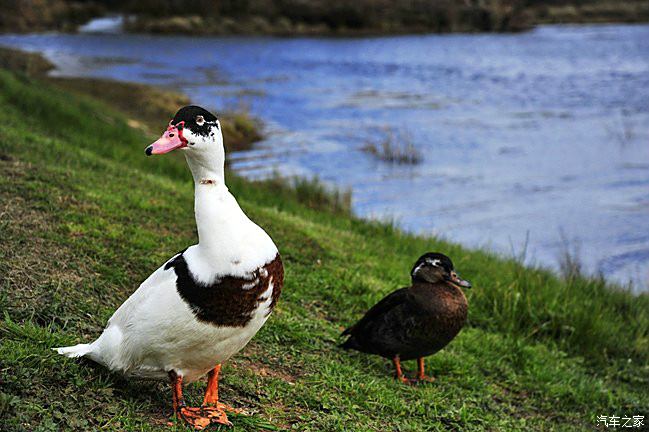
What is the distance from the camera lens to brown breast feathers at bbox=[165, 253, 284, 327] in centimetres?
362

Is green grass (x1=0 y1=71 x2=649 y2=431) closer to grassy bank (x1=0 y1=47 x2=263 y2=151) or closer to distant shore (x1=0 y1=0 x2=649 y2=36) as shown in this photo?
grassy bank (x1=0 y1=47 x2=263 y2=151)

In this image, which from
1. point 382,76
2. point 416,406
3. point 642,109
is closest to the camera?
point 416,406

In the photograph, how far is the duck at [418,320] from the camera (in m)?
5.26

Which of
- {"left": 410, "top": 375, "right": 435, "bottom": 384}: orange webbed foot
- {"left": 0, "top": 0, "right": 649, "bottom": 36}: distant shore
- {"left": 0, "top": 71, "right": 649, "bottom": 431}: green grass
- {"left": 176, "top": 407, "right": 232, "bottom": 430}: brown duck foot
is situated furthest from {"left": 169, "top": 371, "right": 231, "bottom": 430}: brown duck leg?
{"left": 0, "top": 0, "right": 649, "bottom": 36}: distant shore

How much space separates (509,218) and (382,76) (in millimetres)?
18482

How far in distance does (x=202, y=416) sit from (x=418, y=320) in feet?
6.07

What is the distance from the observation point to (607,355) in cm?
718

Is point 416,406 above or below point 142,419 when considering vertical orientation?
below

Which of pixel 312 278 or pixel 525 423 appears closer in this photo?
pixel 525 423

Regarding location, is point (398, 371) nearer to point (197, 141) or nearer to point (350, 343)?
point (350, 343)

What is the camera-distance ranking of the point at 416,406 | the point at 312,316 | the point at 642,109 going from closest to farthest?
the point at 416,406 → the point at 312,316 → the point at 642,109

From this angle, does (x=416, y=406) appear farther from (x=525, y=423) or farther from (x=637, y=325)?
(x=637, y=325)

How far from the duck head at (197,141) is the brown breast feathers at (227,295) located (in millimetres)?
480

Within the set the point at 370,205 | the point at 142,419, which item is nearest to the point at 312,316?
the point at 142,419
